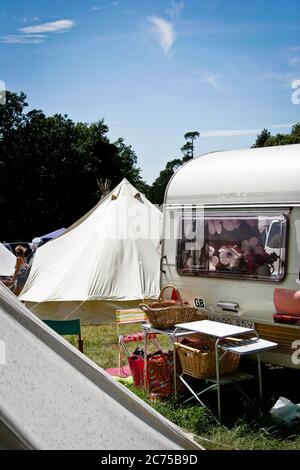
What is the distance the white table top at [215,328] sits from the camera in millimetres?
5469

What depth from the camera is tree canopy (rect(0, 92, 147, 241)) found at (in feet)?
113

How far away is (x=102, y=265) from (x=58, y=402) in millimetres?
→ 7667

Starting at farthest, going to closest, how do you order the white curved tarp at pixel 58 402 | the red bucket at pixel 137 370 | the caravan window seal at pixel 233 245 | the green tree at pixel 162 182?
the green tree at pixel 162 182 < the red bucket at pixel 137 370 < the caravan window seal at pixel 233 245 < the white curved tarp at pixel 58 402

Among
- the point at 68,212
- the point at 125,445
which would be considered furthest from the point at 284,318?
the point at 68,212

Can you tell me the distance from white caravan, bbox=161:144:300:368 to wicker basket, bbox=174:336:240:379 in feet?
1.40

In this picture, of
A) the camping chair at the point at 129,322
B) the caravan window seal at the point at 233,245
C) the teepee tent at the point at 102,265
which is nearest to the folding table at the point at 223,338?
the caravan window seal at the point at 233,245

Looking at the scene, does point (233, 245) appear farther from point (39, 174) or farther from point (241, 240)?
point (39, 174)

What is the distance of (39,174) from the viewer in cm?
3566

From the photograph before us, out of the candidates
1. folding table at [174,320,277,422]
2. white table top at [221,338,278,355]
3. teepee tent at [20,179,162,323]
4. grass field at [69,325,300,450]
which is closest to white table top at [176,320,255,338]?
folding table at [174,320,277,422]

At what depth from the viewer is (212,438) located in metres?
5.08

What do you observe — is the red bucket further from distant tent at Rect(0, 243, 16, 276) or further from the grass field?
distant tent at Rect(0, 243, 16, 276)

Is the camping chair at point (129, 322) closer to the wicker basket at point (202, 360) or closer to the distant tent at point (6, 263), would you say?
the wicker basket at point (202, 360)

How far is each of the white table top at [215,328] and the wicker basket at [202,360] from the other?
0.22 metres

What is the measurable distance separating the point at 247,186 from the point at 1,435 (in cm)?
440
